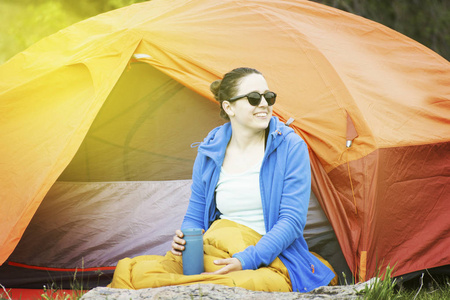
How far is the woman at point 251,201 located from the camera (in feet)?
6.99

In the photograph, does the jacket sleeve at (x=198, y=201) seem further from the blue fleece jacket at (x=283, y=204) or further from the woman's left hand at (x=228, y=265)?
the woman's left hand at (x=228, y=265)

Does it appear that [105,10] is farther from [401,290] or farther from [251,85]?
[401,290]

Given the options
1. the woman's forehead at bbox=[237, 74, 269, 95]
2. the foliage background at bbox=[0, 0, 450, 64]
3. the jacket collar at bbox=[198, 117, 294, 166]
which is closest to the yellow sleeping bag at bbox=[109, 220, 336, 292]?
the jacket collar at bbox=[198, 117, 294, 166]

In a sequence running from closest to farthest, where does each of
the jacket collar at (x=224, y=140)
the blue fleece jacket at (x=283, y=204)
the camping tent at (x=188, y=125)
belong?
the blue fleece jacket at (x=283, y=204)
the jacket collar at (x=224, y=140)
the camping tent at (x=188, y=125)

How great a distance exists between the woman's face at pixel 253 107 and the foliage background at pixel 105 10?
280 inches

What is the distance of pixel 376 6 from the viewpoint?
9719 mm

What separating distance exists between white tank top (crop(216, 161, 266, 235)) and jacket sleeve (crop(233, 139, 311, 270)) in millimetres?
77

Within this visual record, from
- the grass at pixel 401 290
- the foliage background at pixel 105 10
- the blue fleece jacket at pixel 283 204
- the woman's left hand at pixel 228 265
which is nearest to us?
the grass at pixel 401 290

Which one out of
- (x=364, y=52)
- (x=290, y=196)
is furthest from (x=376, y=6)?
(x=290, y=196)

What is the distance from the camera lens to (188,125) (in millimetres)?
3479

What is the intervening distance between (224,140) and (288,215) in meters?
0.50

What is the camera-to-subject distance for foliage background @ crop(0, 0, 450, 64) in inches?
360

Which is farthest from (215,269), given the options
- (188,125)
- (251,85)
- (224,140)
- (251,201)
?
(188,125)

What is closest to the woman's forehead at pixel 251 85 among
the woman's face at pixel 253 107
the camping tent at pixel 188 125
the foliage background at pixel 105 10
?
the woman's face at pixel 253 107
